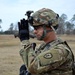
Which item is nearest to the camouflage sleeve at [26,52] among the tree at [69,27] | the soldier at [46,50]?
the soldier at [46,50]

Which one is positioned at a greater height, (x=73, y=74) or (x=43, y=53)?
(x=43, y=53)

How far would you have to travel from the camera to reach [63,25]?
309 feet

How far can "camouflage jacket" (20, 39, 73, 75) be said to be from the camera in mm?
2805

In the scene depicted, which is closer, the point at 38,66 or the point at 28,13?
the point at 38,66

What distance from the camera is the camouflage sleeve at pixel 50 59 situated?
2801 mm

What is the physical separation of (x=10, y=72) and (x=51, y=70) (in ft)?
27.4

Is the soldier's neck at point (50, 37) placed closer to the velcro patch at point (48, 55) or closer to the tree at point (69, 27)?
the velcro patch at point (48, 55)

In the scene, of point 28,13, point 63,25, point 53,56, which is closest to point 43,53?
point 53,56

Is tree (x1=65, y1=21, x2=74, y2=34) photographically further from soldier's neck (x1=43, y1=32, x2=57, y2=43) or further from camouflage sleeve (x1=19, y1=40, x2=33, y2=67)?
soldier's neck (x1=43, y1=32, x2=57, y2=43)

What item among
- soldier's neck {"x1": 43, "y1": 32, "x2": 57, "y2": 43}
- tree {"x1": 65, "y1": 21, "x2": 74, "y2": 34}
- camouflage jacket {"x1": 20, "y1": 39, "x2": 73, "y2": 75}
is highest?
soldier's neck {"x1": 43, "y1": 32, "x2": 57, "y2": 43}

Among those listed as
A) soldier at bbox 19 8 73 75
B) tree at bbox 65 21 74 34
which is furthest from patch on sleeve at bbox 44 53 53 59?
tree at bbox 65 21 74 34

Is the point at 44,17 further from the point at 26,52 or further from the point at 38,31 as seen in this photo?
the point at 26,52

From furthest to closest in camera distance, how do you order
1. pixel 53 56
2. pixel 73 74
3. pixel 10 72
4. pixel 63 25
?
1. pixel 63 25
2. pixel 10 72
3. pixel 73 74
4. pixel 53 56

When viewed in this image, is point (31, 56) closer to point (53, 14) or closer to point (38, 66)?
point (38, 66)
